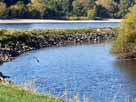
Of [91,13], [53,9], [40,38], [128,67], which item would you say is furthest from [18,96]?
[53,9]

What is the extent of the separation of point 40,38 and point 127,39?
90.1ft

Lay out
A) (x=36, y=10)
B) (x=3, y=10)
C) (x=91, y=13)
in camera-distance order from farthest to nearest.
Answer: (x=91, y=13) < (x=36, y=10) < (x=3, y=10)

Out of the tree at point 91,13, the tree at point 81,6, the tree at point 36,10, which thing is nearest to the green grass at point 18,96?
the tree at point 36,10

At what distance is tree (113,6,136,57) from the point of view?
197ft

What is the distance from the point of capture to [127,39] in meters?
61.5

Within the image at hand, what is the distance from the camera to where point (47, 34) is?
91688mm

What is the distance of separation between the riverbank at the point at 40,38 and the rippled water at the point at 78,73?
7.33 feet

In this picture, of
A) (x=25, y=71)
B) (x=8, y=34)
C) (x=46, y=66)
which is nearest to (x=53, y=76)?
(x=25, y=71)

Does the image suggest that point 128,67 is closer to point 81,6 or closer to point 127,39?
point 127,39

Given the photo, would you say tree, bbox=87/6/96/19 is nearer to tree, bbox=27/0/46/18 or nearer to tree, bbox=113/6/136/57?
tree, bbox=27/0/46/18

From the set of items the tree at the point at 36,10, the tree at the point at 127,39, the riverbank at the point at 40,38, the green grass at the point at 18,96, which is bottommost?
the tree at the point at 36,10

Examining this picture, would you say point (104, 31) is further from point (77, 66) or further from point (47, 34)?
point (77, 66)

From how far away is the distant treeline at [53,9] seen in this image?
565 feet

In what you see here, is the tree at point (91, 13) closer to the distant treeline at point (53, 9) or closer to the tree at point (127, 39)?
the distant treeline at point (53, 9)
